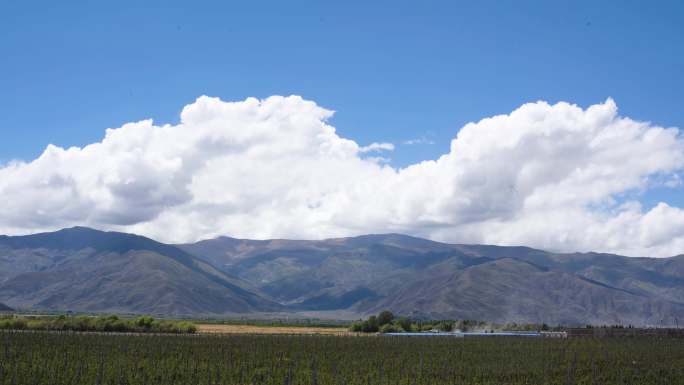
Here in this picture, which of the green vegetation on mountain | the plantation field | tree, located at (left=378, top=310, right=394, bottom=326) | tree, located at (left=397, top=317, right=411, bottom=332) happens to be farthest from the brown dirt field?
the plantation field

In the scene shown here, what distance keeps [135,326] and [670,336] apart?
3522 inches

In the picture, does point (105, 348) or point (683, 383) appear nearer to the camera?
point (683, 383)

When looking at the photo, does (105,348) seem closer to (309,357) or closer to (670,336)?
(309,357)

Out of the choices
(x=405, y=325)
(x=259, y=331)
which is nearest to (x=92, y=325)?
(x=259, y=331)

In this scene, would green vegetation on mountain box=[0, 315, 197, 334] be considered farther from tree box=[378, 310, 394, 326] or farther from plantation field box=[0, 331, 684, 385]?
tree box=[378, 310, 394, 326]

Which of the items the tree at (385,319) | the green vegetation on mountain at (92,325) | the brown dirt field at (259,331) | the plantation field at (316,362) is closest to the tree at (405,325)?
the tree at (385,319)

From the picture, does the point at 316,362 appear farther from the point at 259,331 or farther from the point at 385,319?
the point at 385,319

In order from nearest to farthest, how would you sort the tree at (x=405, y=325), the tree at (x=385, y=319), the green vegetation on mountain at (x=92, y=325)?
the green vegetation on mountain at (x=92, y=325) → the tree at (x=405, y=325) → the tree at (x=385, y=319)

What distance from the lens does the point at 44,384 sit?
4888cm

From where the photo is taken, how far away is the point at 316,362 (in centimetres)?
6612

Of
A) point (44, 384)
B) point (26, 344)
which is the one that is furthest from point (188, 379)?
point (26, 344)

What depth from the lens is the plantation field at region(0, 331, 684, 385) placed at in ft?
179

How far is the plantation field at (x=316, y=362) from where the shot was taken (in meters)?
54.6

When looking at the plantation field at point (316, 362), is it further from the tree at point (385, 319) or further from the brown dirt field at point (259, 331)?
the tree at point (385, 319)
